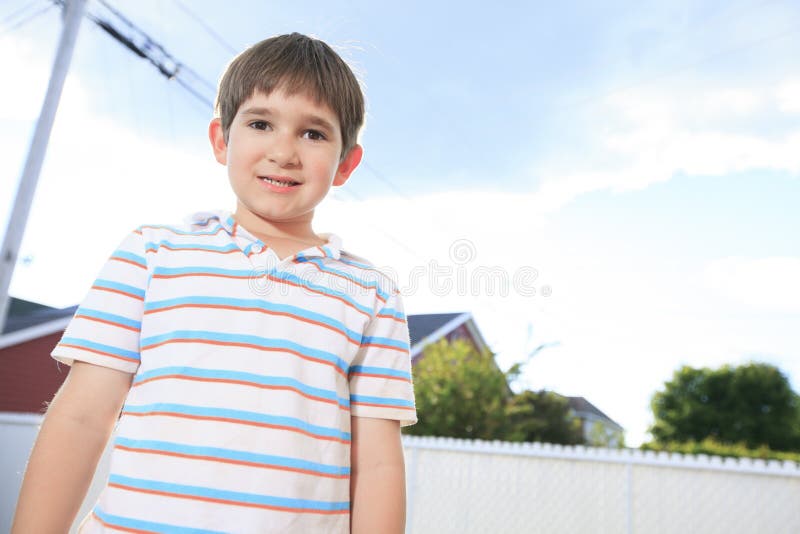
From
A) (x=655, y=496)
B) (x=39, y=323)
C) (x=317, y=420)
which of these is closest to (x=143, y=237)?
(x=317, y=420)

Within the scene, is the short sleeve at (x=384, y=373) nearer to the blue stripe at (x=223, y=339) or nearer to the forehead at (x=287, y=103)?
the blue stripe at (x=223, y=339)

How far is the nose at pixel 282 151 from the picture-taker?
3.96ft

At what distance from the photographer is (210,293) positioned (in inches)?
43.5

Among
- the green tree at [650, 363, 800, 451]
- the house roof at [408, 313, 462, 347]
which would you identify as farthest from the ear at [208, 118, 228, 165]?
the green tree at [650, 363, 800, 451]

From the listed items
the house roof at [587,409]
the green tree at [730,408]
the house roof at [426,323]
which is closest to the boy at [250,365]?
the house roof at [426,323]

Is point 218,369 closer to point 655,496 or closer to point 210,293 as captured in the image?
point 210,293

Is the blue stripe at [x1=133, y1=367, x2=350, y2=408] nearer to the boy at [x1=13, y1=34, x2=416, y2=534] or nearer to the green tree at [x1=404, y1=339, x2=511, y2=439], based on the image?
the boy at [x1=13, y1=34, x2=416, y2=534]

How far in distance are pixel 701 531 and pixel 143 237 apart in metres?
7.70

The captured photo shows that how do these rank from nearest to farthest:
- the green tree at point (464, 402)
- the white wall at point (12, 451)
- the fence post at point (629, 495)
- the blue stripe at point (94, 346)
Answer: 1. the blue stripe at point (94, 346)
2. the fence post at point (629, 495)
3. the white wall at point (12, 451)
4. the green tree at point (464, 402)

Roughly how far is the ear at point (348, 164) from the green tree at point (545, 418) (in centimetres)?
1010

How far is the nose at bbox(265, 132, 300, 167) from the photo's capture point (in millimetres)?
1207

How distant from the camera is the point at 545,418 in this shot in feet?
38.9

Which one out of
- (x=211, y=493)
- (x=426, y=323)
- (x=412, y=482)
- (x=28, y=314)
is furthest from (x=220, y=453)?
(x=426, y=323)

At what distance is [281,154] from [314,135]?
3.6 inches
